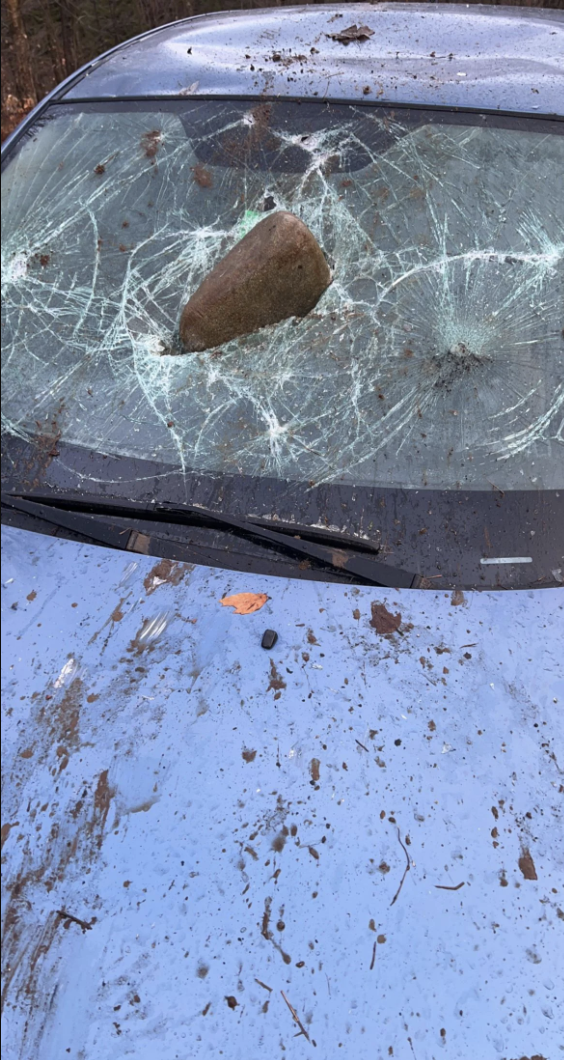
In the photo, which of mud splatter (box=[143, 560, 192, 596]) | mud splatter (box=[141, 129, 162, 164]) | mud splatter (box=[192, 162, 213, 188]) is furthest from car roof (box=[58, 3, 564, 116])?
mud splatter (box=[143, 560, 192, 596])

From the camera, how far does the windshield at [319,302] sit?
1625 mm

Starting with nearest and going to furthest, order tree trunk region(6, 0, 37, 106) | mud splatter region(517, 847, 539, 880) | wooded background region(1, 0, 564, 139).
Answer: mud splatter region(517, 847, 539, 880) < wooded background region(1, 0, 564, 139) < tree trunk region(6, 0, 37, 106)

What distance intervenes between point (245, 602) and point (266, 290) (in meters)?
0.83

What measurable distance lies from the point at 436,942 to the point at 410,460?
39.5 inches

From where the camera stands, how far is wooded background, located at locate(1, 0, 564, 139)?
3738mm

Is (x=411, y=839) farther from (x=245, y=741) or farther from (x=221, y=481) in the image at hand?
(x=221, y=481)

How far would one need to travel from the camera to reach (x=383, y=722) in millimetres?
1406

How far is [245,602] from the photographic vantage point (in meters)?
1.54

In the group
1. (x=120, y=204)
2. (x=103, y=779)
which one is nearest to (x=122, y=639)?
(x=103, y=779)

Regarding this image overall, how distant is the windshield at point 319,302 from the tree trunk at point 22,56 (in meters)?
2.63

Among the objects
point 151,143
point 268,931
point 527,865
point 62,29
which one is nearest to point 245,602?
point 268,931

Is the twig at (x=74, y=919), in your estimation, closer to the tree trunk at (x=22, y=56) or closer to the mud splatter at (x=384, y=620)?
the mud splatter at (x=384, y=620)

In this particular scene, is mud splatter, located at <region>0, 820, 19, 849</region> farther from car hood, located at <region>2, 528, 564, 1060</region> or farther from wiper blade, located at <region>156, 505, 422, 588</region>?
wiper blade, located at <region>156, 505, 422, 588</region>

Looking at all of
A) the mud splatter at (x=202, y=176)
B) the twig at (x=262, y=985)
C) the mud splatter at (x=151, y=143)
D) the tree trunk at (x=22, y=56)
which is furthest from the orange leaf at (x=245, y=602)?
the tree trunk at (x=22, y=56)
